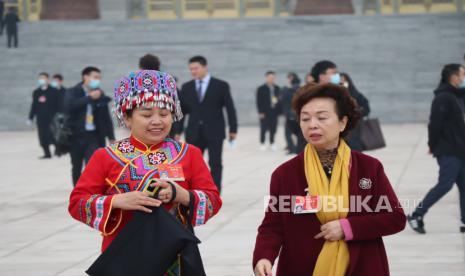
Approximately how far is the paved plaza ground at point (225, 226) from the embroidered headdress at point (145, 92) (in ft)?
12.5

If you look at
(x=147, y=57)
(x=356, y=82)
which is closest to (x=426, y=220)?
(x=147, y=57)

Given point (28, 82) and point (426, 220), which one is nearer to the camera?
point (426, 220)

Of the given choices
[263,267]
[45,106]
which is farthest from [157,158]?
[45,106]

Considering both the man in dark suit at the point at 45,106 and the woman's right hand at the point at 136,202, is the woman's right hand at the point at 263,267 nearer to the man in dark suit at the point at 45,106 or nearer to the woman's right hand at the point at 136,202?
the woman's right hand at the point at 136,202

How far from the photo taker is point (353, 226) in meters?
4.56

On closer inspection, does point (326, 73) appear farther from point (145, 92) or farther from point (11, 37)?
point (11, 37)

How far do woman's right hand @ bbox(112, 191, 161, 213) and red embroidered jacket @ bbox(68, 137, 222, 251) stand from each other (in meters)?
0.08

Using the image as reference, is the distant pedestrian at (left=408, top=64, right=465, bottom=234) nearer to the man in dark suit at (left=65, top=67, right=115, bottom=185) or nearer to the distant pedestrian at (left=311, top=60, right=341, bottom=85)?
the distant pedestrian at (left=311, top=60, right=341, bottom=85)

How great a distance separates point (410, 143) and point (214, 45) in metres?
12.7

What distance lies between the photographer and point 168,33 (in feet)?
117

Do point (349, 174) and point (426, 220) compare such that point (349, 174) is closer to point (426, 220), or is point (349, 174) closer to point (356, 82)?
point (426, 220)

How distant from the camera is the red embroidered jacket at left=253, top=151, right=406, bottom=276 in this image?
181 inches

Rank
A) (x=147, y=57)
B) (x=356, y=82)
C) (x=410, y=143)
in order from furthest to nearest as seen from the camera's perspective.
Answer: (x=356, y=82) → (x=410, y=143) → (x=147, y=57)

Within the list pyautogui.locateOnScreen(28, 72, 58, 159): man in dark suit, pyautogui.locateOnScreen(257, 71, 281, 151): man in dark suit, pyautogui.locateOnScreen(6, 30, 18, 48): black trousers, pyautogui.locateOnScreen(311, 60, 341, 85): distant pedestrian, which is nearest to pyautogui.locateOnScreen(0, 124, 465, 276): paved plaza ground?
pyautogui.locateOnScreen(311, 60, 341, 85): distant pedestrian
